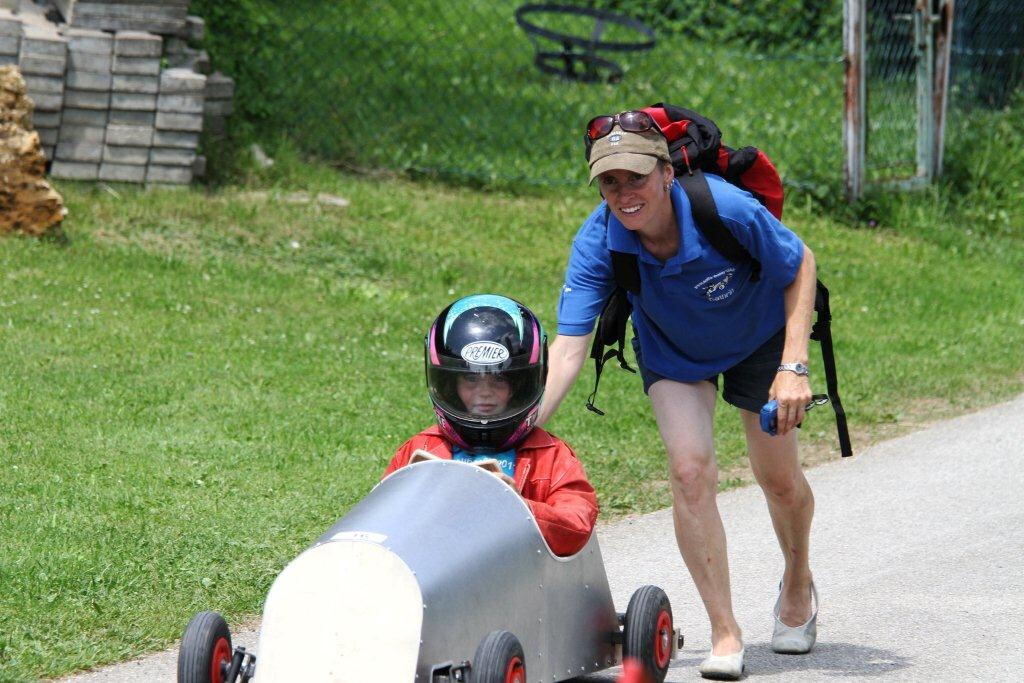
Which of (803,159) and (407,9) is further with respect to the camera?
(407,9)

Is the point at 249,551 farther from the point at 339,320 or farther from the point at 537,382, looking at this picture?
the point at 339,320

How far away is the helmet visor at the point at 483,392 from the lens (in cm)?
420

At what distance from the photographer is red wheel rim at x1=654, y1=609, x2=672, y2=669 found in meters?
4.37

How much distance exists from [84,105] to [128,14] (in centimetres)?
73

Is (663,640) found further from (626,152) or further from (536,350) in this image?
(626,152)

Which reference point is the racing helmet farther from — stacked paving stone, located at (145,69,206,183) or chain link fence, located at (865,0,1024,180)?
chain link fence, located at (865,0,1024,180)

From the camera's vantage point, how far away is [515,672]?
3.65 metres

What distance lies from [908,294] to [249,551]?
6094mm

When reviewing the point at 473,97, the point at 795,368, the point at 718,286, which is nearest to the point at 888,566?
the point at 795,368

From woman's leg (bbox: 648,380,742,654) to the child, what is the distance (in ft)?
1.11

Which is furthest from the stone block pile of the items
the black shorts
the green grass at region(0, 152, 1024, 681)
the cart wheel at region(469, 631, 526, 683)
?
the cart wheel at region(469, 631, 526, 683)

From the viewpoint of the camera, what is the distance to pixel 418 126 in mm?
13273

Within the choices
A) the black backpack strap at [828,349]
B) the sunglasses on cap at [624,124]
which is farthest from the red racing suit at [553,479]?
the black backpack strap at [828,349]

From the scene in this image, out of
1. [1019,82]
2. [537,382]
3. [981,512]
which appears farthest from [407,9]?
[537,382]
